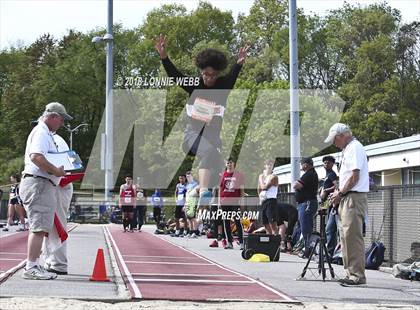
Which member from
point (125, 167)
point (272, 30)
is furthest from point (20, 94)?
point (272, 30)

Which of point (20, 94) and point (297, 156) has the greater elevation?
point (20, 94)

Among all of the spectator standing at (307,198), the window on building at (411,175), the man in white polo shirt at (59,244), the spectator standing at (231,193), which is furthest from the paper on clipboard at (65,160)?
the window on building at (411,175)

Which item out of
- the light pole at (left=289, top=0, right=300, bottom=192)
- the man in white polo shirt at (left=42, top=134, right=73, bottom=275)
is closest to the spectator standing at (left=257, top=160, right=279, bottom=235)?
the light pole at (left=289, top=0, right=300, bottom=192)

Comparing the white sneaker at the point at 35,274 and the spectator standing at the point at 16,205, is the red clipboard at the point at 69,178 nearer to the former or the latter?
the white sneaker at the point at 35,274

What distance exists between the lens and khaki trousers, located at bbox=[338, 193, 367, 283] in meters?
8.80

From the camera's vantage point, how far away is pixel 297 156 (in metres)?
16.6

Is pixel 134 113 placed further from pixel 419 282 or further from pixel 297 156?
pixel 419 282

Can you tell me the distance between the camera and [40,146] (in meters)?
8.23

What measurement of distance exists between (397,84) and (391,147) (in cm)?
2889

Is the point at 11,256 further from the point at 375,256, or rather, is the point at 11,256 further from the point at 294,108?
the point at 294,108

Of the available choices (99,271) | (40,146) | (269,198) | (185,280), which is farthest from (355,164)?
(269,198)

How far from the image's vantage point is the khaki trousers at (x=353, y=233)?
880 cm

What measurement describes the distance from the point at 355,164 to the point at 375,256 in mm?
3406

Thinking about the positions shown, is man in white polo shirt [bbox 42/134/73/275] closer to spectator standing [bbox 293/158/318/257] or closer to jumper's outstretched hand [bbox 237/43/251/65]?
jumper's outstretched hand [bbox 237/43/251/65]
